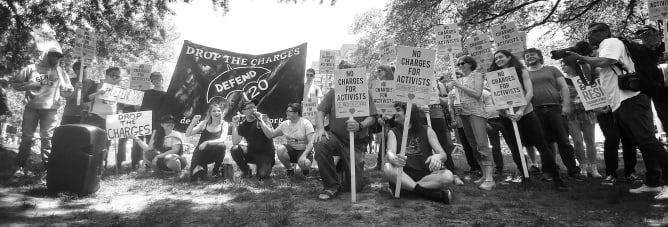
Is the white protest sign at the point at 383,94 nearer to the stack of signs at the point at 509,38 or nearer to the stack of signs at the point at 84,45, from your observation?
the stack of signs at the point at 509,38

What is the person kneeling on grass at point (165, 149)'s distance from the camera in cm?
627

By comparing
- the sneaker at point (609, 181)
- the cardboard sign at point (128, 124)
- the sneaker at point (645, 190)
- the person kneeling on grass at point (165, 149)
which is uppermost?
the cardboard sign at point (128, 124)

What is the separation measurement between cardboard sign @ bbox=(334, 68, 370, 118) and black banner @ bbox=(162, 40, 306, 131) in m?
3.31

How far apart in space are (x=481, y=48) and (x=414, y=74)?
2734 millimetres

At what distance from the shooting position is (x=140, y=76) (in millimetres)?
7480

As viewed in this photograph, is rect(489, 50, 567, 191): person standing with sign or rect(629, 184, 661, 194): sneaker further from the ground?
rect(489, 50, 567, 191): person standing with sign

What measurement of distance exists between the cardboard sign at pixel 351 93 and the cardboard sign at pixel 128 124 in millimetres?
3598

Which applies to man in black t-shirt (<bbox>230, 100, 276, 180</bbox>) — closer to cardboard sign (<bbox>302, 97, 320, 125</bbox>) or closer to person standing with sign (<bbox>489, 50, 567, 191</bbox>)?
cardboard sign (<bbox>302, 97, 320, 125</bbox>)

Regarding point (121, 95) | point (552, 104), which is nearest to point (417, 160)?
point (552, 104)

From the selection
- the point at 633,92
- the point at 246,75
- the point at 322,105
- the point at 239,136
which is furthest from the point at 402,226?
the point at 246,75

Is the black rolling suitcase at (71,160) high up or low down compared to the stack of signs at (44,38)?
down

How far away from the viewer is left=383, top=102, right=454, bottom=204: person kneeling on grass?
411cm

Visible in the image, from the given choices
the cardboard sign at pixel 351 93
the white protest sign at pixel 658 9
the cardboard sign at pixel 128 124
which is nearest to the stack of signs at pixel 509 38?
the white protest sign at pixel 658 9

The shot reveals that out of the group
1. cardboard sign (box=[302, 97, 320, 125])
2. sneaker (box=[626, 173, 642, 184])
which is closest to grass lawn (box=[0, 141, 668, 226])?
sneaker (box=[626, 173, 642, 184])
